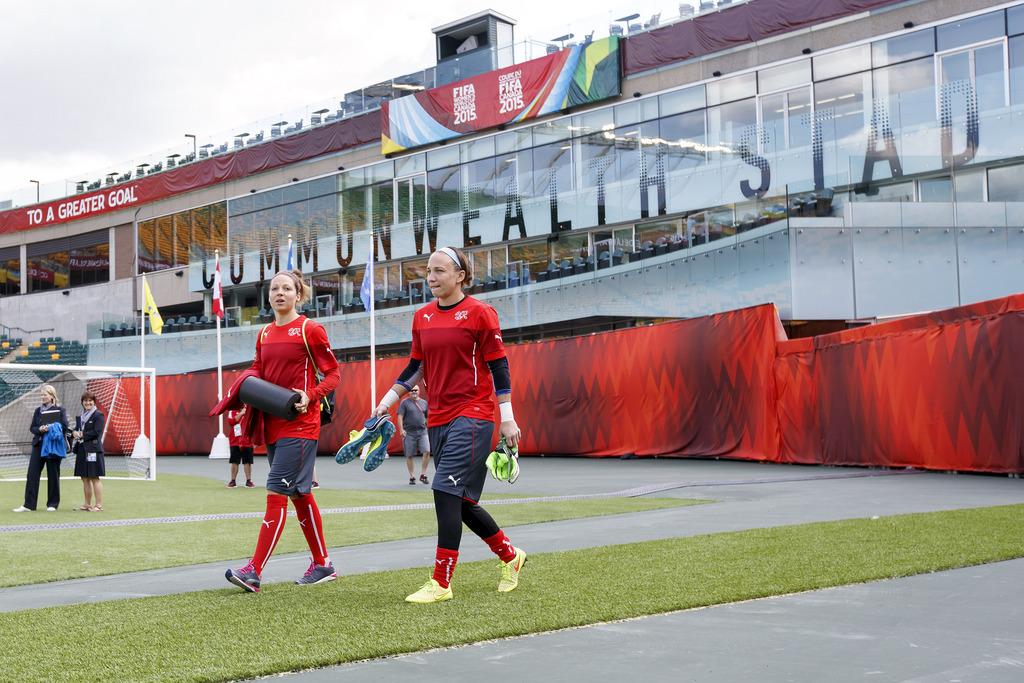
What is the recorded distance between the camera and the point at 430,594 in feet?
21.7

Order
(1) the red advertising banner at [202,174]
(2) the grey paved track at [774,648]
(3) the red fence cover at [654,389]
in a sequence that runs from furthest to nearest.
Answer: (1) the red advertising banner at [202,174] < (3) the red fence cover at [654,389] < (2) the grey paved track at [774,648]

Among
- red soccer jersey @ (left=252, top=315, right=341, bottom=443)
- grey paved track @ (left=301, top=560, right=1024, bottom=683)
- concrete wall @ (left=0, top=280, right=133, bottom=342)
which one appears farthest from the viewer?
concrete wall @ (left=0, top=280, right=133, bottom=342)

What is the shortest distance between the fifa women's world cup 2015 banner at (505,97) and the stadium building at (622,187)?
9 centimetres

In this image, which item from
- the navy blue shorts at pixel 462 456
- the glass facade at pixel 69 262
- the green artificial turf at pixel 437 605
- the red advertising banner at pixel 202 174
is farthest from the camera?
the glass facade at pixel 69 262

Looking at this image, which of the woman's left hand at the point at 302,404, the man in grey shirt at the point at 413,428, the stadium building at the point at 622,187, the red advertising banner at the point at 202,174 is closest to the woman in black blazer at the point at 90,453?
the man in grey shirt at the point at 413,428

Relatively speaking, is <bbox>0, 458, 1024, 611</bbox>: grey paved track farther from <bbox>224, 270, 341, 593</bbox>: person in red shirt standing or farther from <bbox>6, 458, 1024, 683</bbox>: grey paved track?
<bbox>224, 270, 341, 593</bbox>: person in red shirt standing

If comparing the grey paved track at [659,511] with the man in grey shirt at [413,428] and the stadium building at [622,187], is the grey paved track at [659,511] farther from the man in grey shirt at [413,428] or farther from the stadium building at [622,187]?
the stadium building at [622,187]

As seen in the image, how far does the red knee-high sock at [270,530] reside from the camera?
7.25m

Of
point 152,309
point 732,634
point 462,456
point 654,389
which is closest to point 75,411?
point 152,309

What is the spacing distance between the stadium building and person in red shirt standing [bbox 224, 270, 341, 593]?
18526 mm

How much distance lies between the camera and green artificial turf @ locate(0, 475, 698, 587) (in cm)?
959

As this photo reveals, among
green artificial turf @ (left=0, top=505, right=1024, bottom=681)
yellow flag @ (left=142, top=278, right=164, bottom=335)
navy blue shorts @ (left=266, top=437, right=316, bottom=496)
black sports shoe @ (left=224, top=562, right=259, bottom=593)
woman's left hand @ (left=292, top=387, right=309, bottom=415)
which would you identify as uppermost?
yellow flag @ (left=142, top=278, right=164, bottom=335)

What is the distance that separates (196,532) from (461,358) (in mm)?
6453

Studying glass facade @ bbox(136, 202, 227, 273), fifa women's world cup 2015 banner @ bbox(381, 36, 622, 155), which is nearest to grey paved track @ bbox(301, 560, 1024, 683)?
fifa women's world cup 2015 banner @ bbox(381, 36, 622, 155)
